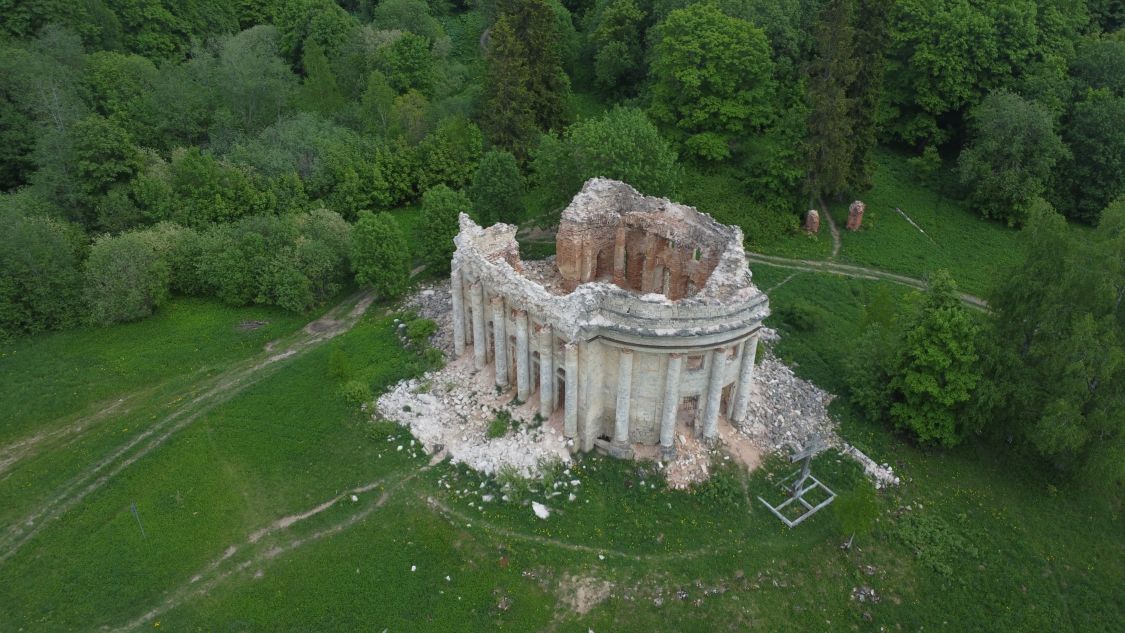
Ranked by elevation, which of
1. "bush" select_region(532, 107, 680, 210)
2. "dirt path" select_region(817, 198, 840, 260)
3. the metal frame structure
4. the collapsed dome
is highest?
"bush" select_region(532, 107, 680, 210)

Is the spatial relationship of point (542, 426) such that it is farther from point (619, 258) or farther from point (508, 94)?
point (508, 94)

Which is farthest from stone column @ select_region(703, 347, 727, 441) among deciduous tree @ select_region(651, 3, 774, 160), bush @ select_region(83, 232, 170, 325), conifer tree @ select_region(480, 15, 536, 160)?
bush @ select_region(83, 232, 170, 325)

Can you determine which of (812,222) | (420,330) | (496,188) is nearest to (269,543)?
(420,330)

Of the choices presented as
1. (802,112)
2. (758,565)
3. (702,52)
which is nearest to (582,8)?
(702,52)

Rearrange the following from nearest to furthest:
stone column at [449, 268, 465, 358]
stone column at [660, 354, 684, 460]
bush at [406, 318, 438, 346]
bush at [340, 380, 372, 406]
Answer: stone column at [660, 354, 684, 460] < bush at [340, 380, 372, 406] < stone column at [449, 268, 465, 358] < bush at [406, 318, 438, 346]

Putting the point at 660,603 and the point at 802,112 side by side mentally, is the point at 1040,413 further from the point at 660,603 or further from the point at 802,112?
the point at 802,112

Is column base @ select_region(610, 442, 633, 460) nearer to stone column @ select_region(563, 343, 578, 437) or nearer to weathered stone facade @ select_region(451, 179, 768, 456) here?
weathered stone facade @ select_region(451, 179, 768, 456)
